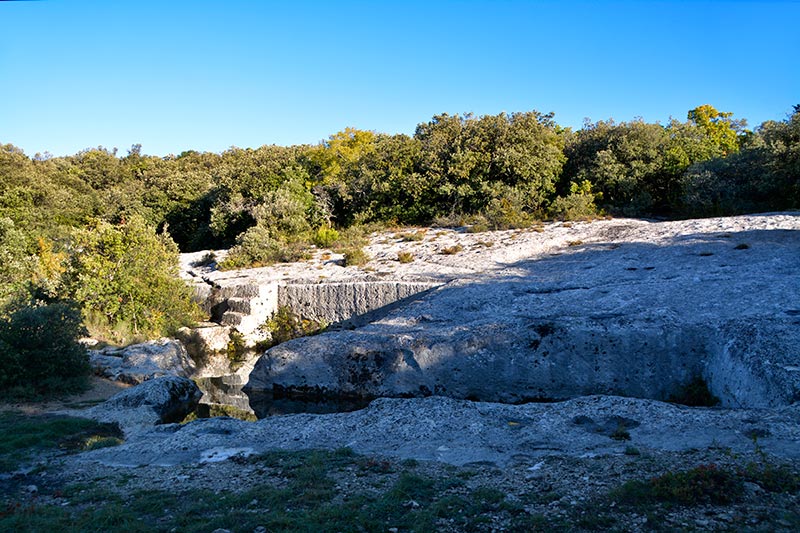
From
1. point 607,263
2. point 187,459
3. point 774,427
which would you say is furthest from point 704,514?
point 607,263

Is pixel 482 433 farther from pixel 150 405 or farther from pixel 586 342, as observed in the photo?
pixel 150 405

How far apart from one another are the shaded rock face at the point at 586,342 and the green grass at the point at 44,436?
5.20 metres

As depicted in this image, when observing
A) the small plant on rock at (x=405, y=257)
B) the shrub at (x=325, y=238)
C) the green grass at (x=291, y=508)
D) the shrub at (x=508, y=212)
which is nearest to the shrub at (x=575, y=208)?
the shrub at (x=508, y=212)

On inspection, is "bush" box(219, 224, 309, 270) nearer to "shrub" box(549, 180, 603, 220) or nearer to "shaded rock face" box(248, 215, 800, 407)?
"shaded rock face" box(248, 215, 800, 407)

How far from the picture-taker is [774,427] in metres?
8.12

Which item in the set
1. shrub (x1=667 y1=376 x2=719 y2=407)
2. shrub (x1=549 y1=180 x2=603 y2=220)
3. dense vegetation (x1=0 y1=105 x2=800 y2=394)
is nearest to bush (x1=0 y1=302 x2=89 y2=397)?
dense vegetation (x1=0 y1=105 x2=800 y2=394)

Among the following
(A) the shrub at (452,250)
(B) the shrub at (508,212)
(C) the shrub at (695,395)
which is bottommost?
(C) the shrub at (695,395)

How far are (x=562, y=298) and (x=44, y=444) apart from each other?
13.5 metres

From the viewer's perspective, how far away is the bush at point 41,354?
13.5 m

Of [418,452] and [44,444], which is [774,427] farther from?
[44,444]

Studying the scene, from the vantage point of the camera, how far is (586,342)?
13.3m

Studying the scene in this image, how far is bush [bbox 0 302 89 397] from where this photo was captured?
13.5 metres

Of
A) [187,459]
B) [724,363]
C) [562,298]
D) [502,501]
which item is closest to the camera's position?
[502,501]

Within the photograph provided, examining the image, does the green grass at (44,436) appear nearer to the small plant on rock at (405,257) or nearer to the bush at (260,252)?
the small plant on rock at (405,257)
